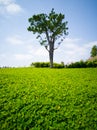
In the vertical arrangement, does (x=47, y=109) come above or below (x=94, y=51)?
below

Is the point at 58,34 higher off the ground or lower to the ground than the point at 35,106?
higher

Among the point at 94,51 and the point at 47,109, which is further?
the point at 94,51

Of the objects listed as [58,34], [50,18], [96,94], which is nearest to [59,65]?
[58,34]

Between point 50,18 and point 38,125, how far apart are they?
3092 centimetres

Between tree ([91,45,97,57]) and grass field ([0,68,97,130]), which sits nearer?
grass field ([0,68,97,130])

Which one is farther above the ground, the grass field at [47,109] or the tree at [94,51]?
the tree at [94,51]

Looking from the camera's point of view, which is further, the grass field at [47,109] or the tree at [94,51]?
the tree at [94,51]

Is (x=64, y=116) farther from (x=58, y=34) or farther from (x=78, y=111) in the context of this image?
(x=58, y=34)

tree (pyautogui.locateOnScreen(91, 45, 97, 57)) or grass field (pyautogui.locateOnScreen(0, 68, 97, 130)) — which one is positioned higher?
tree (pyautogui.locateOnScreen(91, 45, 97, 57))

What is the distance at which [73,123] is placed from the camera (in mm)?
6656

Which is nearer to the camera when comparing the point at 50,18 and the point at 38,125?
the point at 38,125

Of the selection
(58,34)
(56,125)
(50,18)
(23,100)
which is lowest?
(56,125)


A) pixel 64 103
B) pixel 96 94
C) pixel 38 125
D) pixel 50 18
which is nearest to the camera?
pixel 38 125

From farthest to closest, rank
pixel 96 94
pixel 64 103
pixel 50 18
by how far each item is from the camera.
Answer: pixel 50 18
pixel 96 94
pixel 64 103
